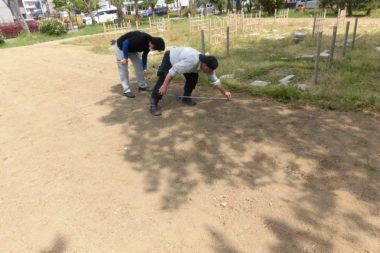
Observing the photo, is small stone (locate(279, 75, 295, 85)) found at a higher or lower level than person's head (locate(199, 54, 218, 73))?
lower

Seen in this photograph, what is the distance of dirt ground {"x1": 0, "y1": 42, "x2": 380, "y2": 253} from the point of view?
2.20 metres

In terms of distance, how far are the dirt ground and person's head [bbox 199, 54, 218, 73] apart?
79cm

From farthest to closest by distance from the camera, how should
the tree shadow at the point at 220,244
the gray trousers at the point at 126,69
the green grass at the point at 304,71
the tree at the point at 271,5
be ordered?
1. the tree at the point at 271,5
2. the gray trousers at the point at 126,69
3. the green grass at the point at 304,71
4. the tree shadow at the point at 220,244

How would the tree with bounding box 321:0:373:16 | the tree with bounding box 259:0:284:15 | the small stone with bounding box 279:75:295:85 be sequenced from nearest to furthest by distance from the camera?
the small stone with bounding box 279:75:295:85, the tree with bounding box 321:0:373:16, the tree with bounding box 259:0:284:15

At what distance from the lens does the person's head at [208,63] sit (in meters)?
3.60

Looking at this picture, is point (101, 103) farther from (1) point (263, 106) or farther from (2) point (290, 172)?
(2) point (290, 172)

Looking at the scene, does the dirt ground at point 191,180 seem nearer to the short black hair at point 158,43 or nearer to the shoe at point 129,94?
the shoe at point 129,94

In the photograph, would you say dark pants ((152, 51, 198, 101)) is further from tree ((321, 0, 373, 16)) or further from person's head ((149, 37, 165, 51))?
tree ((321, 0, 373, 16))

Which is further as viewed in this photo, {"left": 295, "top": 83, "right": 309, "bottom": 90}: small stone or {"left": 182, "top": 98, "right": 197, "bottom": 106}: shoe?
{"left": 295, "top": 83, "right": 309, "bottom": 90}: small stone

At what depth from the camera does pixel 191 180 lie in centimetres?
284

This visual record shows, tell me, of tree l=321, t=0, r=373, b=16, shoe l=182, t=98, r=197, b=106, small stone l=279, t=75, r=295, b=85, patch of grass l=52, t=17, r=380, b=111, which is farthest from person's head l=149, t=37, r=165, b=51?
Answer: tree l=321, t=0, r=373, b=16

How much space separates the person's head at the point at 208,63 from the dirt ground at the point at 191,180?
79cm

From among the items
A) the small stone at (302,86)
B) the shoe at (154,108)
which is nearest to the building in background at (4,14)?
the shoe at (154,108)

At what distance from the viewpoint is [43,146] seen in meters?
3.67
